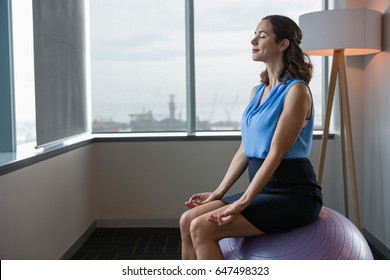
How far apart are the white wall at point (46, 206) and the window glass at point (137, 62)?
50 cm

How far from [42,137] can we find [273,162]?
1.45m

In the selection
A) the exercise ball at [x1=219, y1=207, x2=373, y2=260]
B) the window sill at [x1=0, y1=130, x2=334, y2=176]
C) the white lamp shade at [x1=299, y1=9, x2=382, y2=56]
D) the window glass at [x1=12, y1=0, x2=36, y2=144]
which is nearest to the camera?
the exercise ball at [x1=219, y1=207, x2=373, y2=260]

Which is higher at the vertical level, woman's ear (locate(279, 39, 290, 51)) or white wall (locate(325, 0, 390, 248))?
woman's ear (locate(279, 39, 290, 51))

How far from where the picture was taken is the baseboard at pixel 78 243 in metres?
3.07

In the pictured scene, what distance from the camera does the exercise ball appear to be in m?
1.81

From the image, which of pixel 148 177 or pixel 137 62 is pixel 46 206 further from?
pixel 137 62

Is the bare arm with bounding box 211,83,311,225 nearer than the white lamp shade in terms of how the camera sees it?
Yes

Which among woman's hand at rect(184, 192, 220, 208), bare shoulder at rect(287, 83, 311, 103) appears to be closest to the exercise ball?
woman's hand at rect(184, 192, 220, 208)

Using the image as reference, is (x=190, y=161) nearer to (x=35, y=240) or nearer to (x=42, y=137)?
(x=42, y=137)

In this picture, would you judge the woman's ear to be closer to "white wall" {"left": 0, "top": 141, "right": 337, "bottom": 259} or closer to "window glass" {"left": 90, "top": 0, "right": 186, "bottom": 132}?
"white wall" {"left": 0, "top": 141, "right": 337, "bottom": 259}

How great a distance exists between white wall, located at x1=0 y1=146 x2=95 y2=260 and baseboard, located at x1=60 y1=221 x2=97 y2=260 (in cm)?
3

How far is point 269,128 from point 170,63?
2056 mm

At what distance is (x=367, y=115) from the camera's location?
338 centimetres

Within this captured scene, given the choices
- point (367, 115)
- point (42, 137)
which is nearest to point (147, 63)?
point (42, 137)
